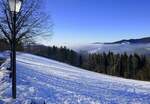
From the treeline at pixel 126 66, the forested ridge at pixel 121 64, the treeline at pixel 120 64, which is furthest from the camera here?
the treeline at pixel 126 66

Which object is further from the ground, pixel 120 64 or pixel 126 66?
pixel 120 64

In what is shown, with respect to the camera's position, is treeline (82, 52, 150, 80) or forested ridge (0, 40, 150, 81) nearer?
forested ridge (0, 40, 150, 81)

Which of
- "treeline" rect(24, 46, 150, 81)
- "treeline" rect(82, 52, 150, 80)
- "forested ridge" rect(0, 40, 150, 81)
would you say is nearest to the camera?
"forested ridge" rect(0, 40, 150, 81)

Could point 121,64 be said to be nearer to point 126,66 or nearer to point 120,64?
point 120,64

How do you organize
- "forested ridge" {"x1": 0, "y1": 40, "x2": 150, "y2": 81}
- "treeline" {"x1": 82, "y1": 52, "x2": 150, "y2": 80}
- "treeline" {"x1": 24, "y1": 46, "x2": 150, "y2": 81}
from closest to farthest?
"forested ridge" {"x1": 0, "y1": 40, "x2": 150, "y2": 81}
"treeline" {"x1": 24, "y1": 46, "x2": 150, "y2": 81}
"treeline" {"x1": 82, "y1": 52, "x2": 150, "y2": 80}

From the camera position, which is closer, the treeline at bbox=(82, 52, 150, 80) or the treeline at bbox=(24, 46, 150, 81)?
the treeline at bbox=(24, 46, 150, 81)

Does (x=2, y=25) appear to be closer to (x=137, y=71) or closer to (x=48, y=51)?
(x=137, y=71)

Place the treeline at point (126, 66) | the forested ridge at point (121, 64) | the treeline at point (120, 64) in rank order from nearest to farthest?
the forested ridge at point (121, 64) → the treeline at point (120, 64) → the treeline at point (126, 66)

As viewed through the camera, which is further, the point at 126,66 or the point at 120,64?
the point at 120,64

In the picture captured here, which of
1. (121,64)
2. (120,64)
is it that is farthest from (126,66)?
(120,64)

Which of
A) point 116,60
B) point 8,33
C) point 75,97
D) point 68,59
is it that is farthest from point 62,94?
point 68,59

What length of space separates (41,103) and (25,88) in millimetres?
2777

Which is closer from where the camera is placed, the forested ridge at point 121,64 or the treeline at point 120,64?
the forested ridge at point 121,64

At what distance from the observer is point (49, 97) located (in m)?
A: 14.2
